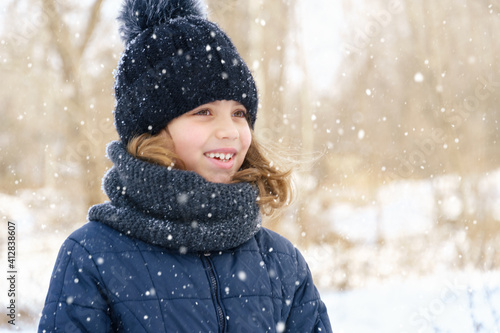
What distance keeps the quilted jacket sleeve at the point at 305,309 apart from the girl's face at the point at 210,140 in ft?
1.47

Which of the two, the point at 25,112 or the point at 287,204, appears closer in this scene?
the point at 287,204

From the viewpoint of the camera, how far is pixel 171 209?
1.42m

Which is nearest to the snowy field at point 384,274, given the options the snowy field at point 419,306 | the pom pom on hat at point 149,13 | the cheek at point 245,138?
the snowy field at point 419,306

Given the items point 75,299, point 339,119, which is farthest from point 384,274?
point 75,299

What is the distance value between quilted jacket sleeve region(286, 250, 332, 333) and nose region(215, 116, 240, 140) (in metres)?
0.53

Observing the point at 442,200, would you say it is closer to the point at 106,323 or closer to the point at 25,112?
the point at 25,112

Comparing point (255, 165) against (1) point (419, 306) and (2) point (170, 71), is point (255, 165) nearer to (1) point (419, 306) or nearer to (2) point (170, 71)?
(2) point (170, 71)

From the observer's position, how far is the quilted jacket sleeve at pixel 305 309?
1.58 meters

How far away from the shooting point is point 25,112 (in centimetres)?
623

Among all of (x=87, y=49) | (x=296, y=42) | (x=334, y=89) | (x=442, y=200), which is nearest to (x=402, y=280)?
(x=442, y=200)

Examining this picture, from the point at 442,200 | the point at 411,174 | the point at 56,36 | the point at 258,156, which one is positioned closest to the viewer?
the point at 258,156

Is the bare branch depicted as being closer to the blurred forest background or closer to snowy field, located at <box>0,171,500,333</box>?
the blurred forest background

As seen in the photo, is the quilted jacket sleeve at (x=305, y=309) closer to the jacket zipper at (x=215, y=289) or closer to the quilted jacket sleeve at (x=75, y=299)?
the jacket zipper at (x=215, y=289)

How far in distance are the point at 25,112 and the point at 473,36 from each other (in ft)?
23.7
